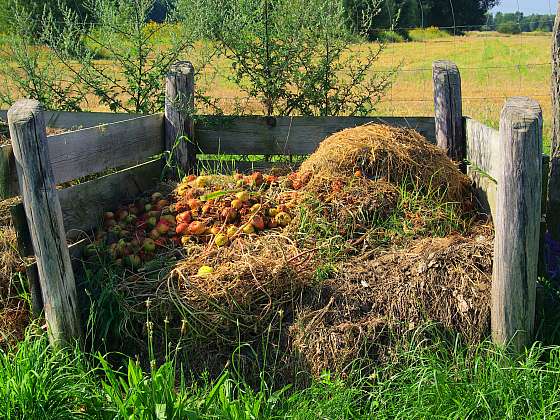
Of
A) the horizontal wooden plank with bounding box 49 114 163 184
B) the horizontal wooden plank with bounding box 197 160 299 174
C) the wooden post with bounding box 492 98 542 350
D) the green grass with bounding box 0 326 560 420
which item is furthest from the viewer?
the horizontal wooden plank with bounding box 197 160 299 174

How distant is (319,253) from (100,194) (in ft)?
5.27

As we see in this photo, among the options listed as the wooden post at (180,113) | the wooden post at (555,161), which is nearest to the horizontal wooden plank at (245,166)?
the wooden post at (180,113)

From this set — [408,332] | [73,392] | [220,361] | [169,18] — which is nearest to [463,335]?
[408,332]

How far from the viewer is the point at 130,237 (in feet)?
14.9

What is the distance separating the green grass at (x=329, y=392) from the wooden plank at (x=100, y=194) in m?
0.93

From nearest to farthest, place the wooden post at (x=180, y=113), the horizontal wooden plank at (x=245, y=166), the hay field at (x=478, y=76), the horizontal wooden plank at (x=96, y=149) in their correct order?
the horizontal wooden plank at (x=96, y=149), the wooden post at (x=180, y=113), the horizontal wooden plank at (x=245, y=166), the hay field at (x=478, y=76)

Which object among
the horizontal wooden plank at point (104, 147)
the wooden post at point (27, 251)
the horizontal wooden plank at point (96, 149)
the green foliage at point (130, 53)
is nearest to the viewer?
the wooden post at point (27, 251)

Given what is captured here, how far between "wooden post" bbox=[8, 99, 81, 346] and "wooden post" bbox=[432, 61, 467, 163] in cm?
288

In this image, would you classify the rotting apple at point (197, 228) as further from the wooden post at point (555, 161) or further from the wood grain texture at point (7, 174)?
the wooden post at point (555, 161)

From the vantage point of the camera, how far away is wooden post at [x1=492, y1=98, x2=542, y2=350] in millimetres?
3574

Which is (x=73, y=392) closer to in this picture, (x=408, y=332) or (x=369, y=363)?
(x=369, y=363)

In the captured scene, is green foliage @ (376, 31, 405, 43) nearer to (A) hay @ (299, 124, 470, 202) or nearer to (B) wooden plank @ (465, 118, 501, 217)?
(B) wooden plank @ (465, 118, 501, 217)

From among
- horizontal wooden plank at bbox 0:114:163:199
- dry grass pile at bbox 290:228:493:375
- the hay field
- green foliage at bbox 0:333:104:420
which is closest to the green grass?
green foliage at bbox 0:333:104:420

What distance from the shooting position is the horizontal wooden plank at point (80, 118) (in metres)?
5.73
